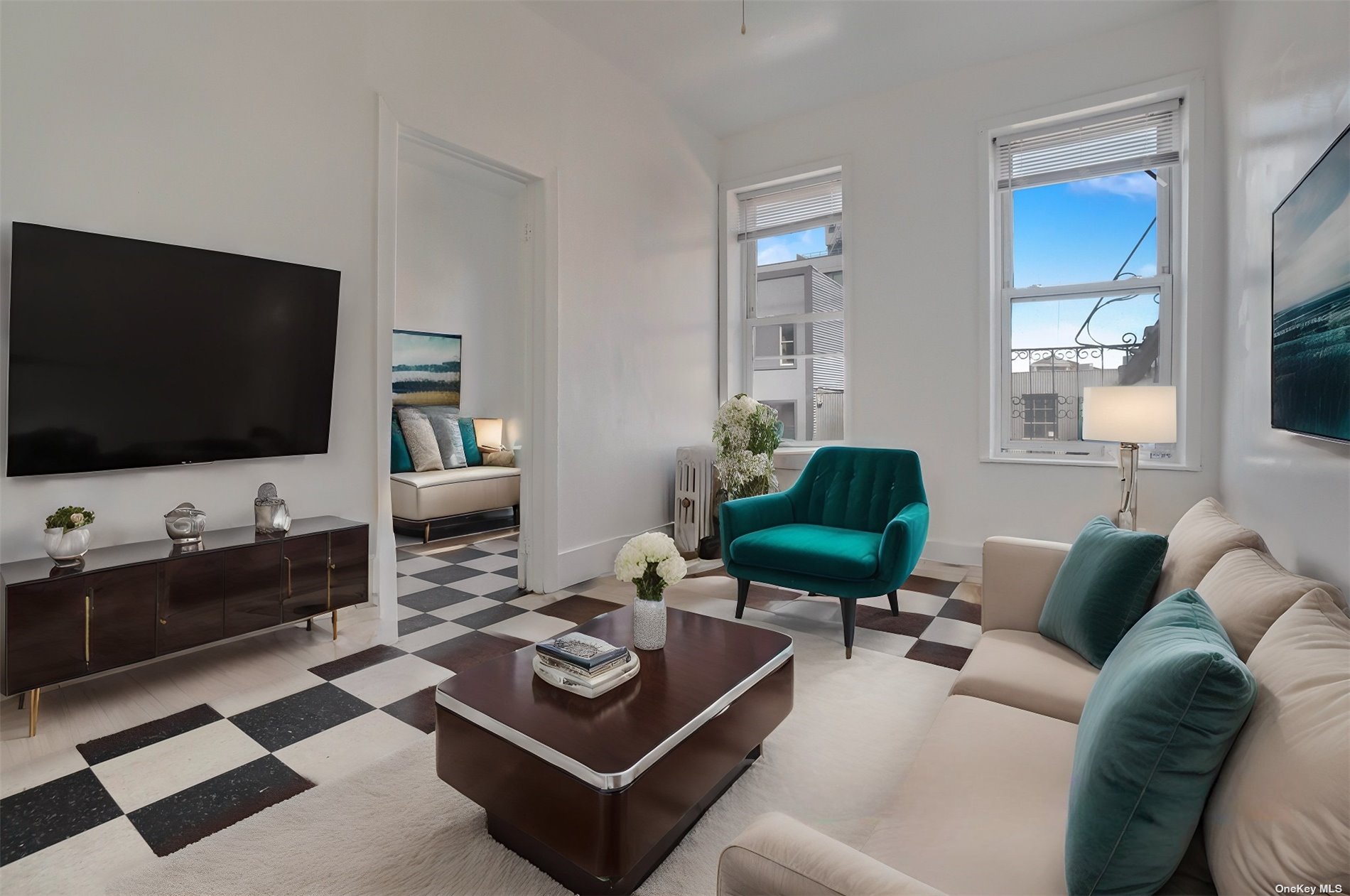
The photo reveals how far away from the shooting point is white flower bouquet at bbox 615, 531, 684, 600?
1873mm

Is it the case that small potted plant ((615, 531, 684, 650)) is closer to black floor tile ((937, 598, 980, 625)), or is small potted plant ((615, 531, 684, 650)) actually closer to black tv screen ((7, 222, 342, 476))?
black tv screen ((7, 222, 342, 476))

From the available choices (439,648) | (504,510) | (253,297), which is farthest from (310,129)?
(504,510)

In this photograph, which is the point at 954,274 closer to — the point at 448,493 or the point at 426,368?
the point at 448,493

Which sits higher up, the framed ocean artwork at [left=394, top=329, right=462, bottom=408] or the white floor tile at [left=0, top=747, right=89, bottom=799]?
the framed ocean artwork at [left=394, top=329, right=462, bottom=408]

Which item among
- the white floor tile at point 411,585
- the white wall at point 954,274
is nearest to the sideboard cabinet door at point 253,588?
the white floor tile at point 411,585

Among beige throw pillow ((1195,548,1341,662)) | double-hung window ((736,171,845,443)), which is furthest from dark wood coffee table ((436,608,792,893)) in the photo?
double-hung window ((736,171,845,443))

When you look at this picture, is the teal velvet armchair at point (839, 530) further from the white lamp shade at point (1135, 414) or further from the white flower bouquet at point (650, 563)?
the white flower bouquet at point (650, 563)

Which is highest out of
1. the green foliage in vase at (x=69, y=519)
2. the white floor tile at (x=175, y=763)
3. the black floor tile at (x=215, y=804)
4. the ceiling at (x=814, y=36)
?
the ceiling at (x=814, y=36)

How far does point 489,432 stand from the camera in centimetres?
646

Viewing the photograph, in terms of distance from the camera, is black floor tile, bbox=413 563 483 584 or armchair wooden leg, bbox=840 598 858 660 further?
black floor tile, bbox=413 563 483 584

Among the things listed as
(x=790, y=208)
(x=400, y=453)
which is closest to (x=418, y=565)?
(x=400, y=453)

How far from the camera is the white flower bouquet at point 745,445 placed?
171 inches

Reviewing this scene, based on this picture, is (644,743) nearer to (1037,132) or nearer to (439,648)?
(439,648)

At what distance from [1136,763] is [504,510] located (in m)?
5.97
